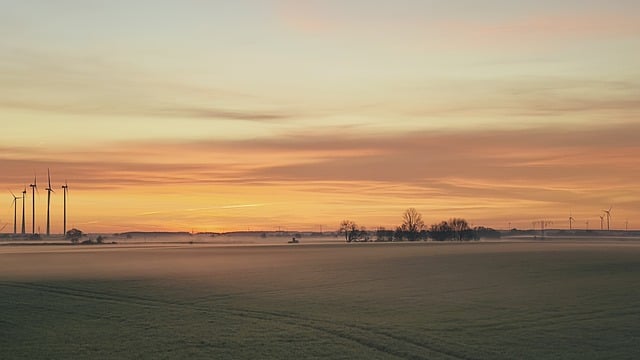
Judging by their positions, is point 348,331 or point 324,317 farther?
point 324,317

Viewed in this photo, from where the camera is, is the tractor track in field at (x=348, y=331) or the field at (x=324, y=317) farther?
the field at (x=324, y=317)

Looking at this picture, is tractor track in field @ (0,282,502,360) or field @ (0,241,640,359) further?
field @ (0,241,640,359)

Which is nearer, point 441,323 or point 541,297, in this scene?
point 441,323

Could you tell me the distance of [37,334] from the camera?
107ft

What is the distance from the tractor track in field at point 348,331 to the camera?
27.4m

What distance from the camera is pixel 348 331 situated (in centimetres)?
3209

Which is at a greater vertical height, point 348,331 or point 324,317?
point 324,317

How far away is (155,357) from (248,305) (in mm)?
14530

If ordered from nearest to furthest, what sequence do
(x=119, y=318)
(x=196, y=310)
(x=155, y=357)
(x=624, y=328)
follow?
1. (x=155, y=357)
2. (x=624, y=328)
3. (x=119, y=318)
4. (x=196, y=310)

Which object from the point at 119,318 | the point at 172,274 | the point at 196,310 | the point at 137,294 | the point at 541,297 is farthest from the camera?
the point at 172,274

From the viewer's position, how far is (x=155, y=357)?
2738 centimetres

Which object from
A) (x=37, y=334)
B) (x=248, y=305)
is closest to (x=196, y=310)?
(x=248, y=305)

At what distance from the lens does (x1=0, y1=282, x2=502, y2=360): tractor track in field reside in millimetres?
27359

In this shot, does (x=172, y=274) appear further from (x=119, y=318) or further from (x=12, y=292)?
(x=119, y=318)
